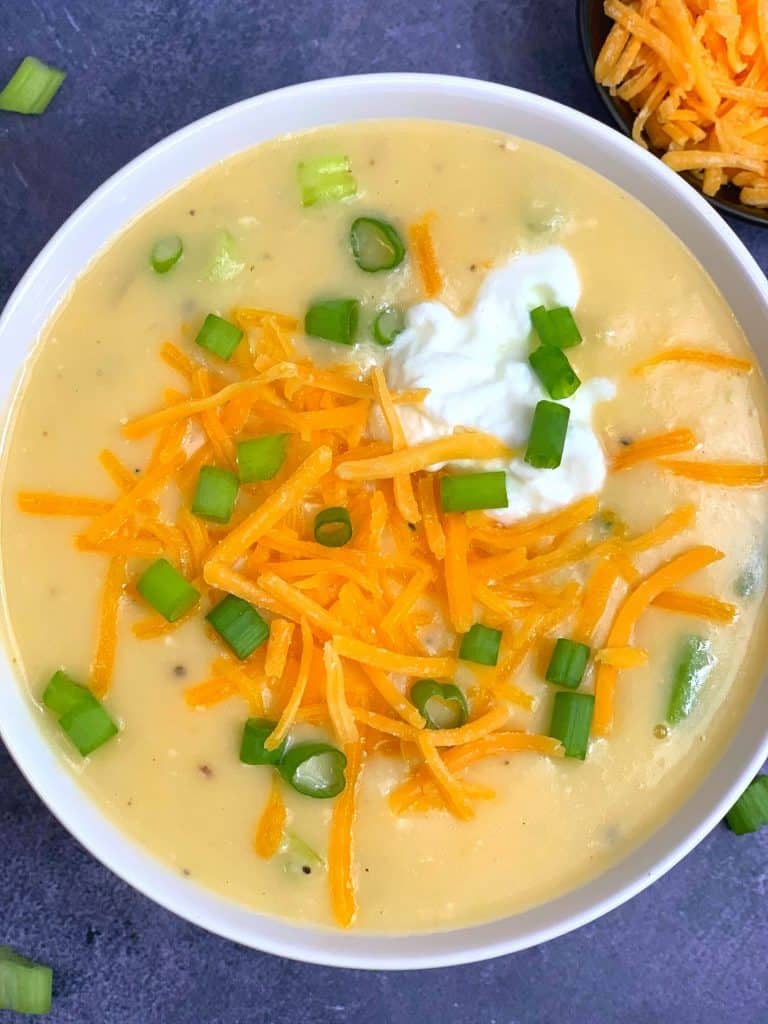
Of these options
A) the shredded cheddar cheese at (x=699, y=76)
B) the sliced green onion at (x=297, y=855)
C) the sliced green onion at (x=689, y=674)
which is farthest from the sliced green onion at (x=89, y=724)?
the shredded cheddar cheese at (x=699, y=76)

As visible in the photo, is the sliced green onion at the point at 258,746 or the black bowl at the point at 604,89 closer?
the sliced green onion at the point at 258,746

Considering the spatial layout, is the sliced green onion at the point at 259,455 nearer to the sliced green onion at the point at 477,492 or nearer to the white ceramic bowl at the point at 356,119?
the sliced green onion at the point at 477,492

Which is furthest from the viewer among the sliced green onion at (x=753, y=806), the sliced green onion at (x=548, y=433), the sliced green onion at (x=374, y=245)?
the sliced green onion at (x=753, y=806)

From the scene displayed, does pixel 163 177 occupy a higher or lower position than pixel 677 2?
lower

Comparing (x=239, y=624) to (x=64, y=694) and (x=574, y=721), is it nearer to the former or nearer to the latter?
(x=64, y=694)

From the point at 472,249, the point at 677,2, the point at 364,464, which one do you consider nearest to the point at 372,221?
the point at 472,249

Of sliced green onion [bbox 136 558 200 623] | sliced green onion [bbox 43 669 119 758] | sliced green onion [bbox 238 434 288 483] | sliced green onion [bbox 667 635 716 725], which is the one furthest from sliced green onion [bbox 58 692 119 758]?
sliced green onion [bbox 667 635 716 725]

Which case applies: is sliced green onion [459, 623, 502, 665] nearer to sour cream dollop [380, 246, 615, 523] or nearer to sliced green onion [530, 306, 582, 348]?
sour cream dollop [380, 246, 615, 523]

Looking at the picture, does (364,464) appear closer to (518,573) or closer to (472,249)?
(518,573)
